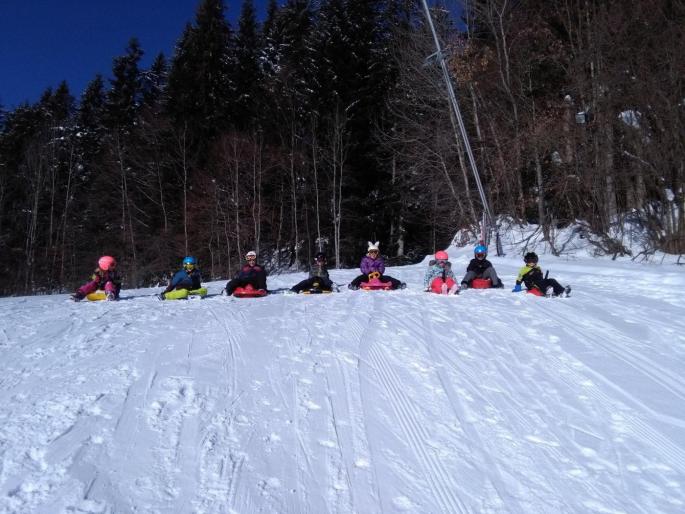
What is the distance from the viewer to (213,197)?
25.4m

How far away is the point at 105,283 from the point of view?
420 inches

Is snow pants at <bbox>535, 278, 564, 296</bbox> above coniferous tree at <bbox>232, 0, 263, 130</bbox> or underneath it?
underneath

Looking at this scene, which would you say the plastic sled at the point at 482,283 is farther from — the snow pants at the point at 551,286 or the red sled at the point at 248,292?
the red sled at the point at 248,292

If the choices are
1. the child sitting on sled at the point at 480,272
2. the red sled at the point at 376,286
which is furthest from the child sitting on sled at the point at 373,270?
the child sitting on sled at the point at 480,272

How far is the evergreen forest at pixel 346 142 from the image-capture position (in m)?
15.3

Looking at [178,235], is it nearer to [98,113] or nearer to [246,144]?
[246,144]

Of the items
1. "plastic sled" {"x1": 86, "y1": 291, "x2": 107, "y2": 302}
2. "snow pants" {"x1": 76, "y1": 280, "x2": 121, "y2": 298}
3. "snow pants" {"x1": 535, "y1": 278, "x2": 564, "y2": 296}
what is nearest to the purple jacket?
"snow pants" {"x1": 535, "y1": 278, "x2": 564, "y2": 296}

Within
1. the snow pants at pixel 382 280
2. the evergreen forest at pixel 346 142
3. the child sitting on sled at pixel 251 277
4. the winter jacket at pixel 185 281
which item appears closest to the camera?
the winter jacket at pixel 185 281

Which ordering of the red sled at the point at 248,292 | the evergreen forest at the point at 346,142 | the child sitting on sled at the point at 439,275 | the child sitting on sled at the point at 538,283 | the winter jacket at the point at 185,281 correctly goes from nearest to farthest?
the child sitting on sled at the point at 538,283 < the child sitting on sled at the point at 439,275 < the red sled at the point at 248,292 < the winter jacket at the point at 185,281 < the evergreen forest at the point at 346,142

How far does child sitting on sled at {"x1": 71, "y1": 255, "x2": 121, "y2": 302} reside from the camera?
1044 centimetres

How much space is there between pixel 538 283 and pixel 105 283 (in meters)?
8.83

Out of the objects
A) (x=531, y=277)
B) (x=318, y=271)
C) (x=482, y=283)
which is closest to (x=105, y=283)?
(x=318, y=271)

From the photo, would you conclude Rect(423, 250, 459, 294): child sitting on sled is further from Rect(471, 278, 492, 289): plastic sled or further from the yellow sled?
the yellow sled

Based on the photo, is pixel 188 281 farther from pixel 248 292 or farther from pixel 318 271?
pixel 318 271
